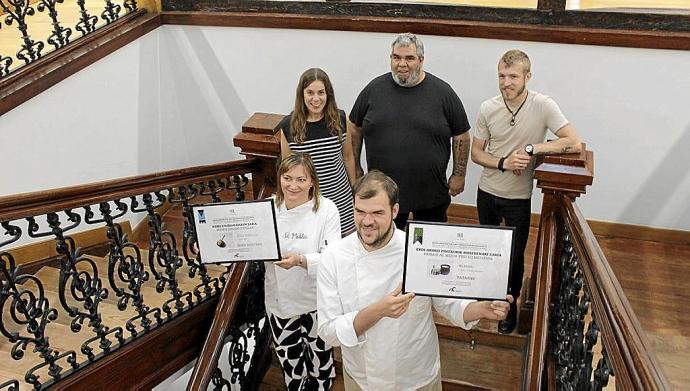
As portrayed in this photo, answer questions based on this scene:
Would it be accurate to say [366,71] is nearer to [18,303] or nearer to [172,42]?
[172,42]

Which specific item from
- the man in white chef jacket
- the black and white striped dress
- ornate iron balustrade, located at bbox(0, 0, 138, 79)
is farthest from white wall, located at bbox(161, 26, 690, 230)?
the man in white chef jacket

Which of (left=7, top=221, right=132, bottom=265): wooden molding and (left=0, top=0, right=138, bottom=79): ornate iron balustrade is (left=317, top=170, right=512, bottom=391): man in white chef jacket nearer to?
(left=7, top=221, right=132, bottom=265): wooden molding

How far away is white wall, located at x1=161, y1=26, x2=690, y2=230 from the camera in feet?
14.3

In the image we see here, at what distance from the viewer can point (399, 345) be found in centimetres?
253

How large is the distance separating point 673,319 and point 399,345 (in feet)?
6.67

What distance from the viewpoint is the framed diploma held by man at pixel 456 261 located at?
230 cm

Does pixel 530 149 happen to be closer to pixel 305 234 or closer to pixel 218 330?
pixel 305 234

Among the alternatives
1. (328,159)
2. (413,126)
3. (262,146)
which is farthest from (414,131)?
(262,146)

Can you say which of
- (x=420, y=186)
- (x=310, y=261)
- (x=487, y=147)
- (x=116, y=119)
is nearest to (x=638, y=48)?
(x=487, y=147)

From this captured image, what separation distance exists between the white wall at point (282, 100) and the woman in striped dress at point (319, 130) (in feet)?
4.90

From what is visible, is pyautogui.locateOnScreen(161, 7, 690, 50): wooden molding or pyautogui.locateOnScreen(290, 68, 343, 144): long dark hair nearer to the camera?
pyautogui.locateOnScreen(290, 68, 343, 144): long dark hair

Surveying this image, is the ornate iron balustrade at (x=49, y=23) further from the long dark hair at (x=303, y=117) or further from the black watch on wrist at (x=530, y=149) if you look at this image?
the black watch on wrist at (x=530, y=149)

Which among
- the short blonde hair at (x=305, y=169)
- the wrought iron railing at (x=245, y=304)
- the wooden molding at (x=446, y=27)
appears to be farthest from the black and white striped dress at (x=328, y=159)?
the wooden molding at (x=446, y=27)

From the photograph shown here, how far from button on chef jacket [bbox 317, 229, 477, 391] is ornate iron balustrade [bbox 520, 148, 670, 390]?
0.39 metres
